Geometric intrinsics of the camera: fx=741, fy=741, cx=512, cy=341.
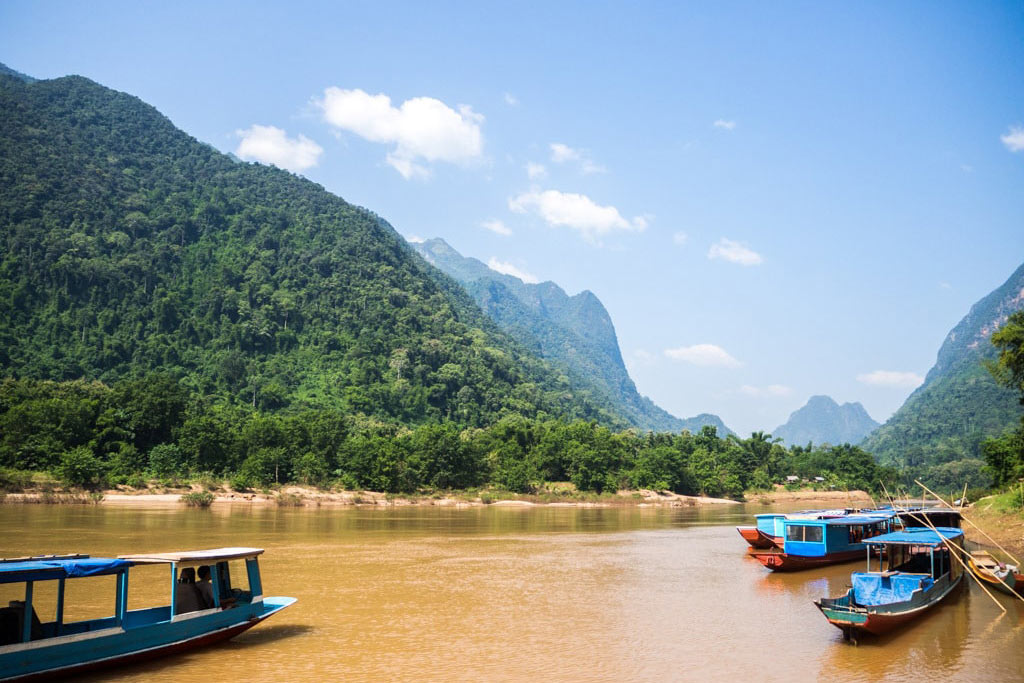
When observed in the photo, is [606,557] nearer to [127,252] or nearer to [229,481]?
[229,481]

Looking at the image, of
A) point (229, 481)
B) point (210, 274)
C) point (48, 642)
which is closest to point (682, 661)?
point (48, 642)

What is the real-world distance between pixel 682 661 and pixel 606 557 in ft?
61.0

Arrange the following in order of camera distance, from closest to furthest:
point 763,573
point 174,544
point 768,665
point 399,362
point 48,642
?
point 48,642 < point 768,665 < point 763,573 < point 174,544 < point 399,362

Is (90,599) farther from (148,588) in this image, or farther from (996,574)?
(996,574)

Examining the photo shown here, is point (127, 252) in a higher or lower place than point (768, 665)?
higher

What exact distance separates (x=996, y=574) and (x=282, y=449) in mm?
64945

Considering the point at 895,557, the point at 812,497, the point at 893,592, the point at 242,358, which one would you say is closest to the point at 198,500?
the point at 895,557

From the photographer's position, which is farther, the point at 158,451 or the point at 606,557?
the point at 158,451

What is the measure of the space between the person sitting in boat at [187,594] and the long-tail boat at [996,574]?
20334 mm

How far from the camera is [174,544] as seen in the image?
3312cm

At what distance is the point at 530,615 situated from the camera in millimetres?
21250

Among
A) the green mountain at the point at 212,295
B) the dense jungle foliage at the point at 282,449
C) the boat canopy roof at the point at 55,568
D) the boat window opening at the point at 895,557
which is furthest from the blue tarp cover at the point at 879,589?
the green mountain at the point at 212,295

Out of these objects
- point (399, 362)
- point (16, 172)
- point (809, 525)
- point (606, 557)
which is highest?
point (16, 172)

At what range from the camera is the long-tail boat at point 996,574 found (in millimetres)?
21312
